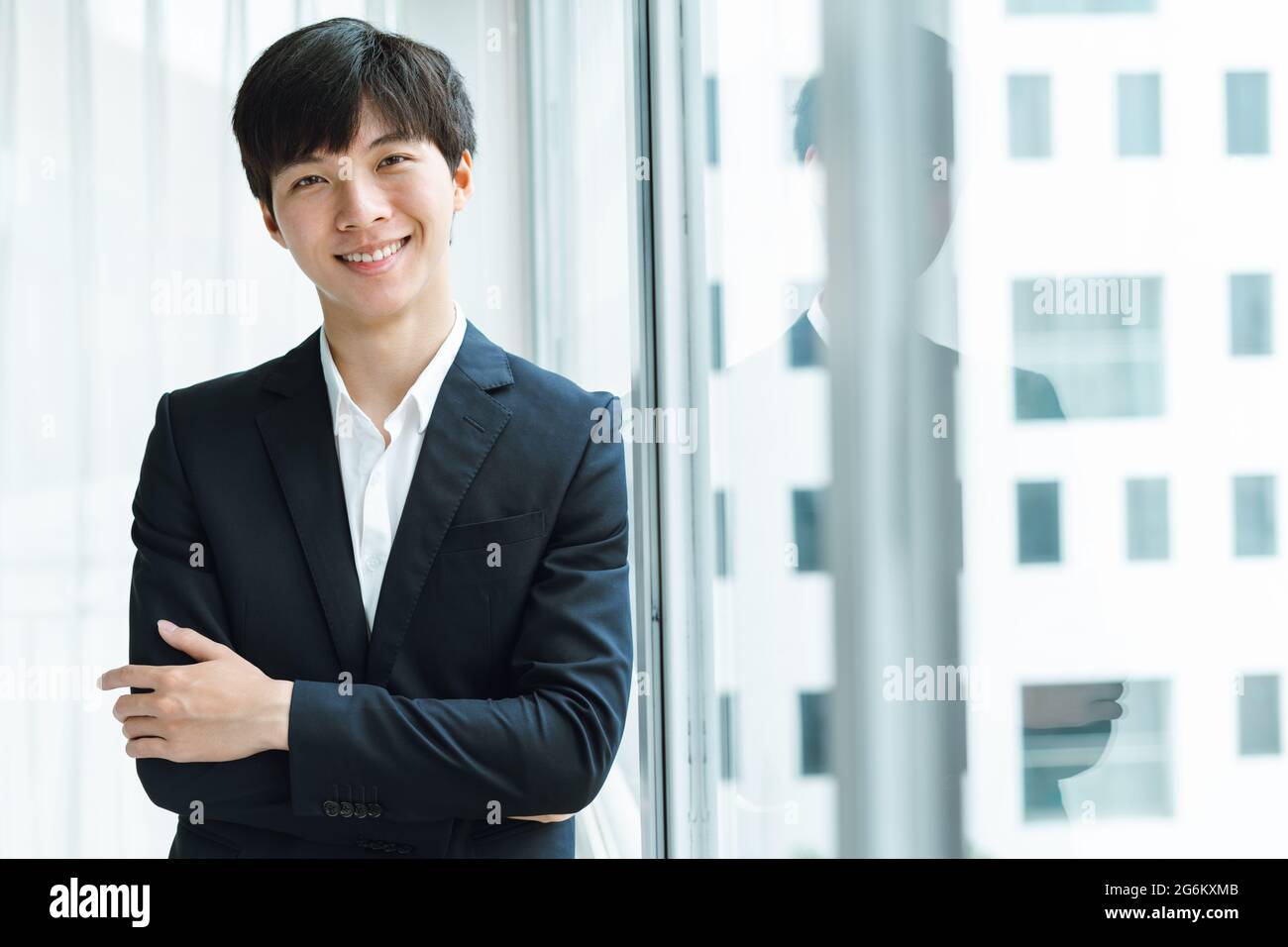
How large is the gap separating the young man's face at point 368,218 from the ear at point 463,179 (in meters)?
0.02

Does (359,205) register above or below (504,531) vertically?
above

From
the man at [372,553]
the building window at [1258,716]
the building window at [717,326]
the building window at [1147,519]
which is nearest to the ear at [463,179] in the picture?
the man at [372,553]

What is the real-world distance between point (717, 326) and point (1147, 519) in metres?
0.58

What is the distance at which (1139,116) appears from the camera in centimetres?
89

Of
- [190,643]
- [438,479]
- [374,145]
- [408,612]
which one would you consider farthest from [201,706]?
[374,145]

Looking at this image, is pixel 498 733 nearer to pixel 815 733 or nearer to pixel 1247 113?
pixel 815 733

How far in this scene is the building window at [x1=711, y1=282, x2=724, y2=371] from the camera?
125 centimetres

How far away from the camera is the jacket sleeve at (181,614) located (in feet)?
3.15

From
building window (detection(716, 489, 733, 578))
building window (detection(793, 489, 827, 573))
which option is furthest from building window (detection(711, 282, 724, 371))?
building window (detection(793, 489, 827, 573))

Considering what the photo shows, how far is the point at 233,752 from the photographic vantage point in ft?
3.14

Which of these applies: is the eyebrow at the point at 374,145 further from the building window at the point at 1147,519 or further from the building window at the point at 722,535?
the building window at the point at 1147,519

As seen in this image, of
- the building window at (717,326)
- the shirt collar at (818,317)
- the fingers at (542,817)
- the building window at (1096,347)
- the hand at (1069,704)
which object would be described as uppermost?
the building window at (717,326)
